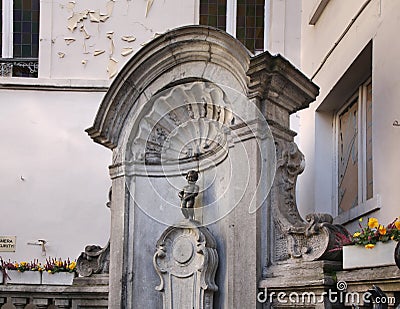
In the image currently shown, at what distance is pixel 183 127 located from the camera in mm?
6566

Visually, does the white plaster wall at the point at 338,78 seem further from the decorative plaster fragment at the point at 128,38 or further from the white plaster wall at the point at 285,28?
the decorative plaster fragment at the point at 128,38

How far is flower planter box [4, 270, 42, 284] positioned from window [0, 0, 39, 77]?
2831mm

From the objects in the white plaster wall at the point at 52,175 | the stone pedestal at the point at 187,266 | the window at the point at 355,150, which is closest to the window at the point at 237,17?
the white plaster wall at the point at 52,175

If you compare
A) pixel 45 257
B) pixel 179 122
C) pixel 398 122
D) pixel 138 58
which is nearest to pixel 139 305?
pixel 179 122

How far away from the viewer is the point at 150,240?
654 cm

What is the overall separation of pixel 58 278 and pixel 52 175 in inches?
73.9

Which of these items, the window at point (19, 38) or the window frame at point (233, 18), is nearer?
the window frame at point (233, 18)

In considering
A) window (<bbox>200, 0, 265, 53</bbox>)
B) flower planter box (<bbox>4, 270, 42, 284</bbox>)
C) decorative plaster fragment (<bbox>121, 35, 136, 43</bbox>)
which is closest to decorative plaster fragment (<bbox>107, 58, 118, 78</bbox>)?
decorative plaster fragment (<bbox>121, 35, 136, 43</bbox>)

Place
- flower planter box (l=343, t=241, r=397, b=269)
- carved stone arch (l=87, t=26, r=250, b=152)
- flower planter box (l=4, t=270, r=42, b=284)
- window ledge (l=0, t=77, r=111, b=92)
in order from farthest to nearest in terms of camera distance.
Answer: window ledge (l=0, t=77, r=111, b=92) < flower planter box (l=4, t=270, r=42, b=284) < carved stone arch (l=87, t=26, r=250, b=152) < flower planter box (l=343, t=241, r=397, b=269)

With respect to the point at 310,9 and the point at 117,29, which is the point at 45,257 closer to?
the point at 117,29

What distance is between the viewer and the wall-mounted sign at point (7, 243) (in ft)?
30.8

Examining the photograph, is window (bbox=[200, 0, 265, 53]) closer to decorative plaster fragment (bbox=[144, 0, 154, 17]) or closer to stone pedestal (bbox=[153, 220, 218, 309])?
decorative plaster fragment (bbox=[144, 0, 154, 17])

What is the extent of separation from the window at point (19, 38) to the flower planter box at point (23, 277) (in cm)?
283

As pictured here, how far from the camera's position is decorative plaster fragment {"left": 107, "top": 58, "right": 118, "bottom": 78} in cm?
967
